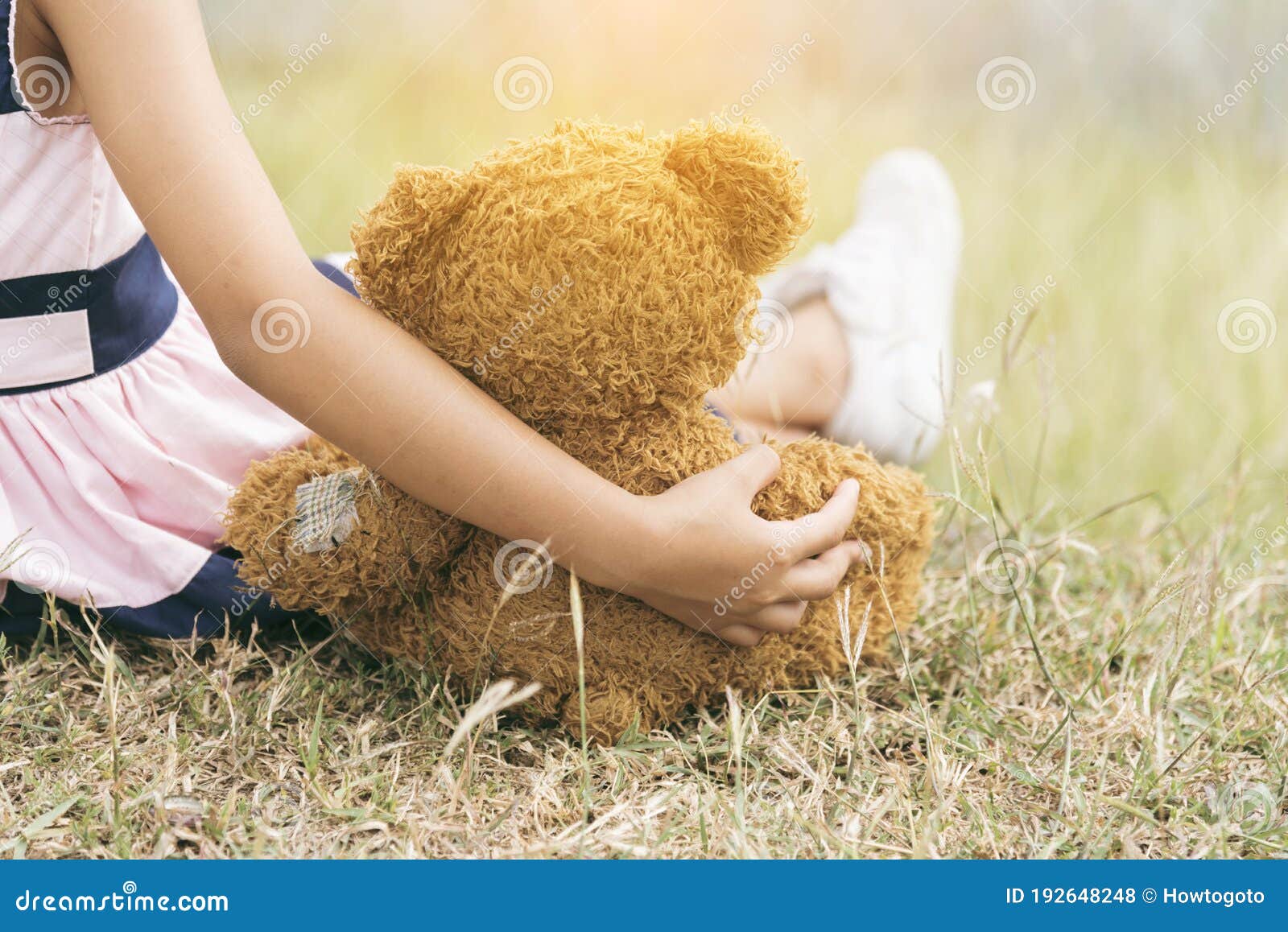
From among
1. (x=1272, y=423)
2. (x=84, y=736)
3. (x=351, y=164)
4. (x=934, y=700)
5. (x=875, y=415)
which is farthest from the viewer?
(x=351, y=164)

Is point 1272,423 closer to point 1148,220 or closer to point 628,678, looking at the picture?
point 1148,220

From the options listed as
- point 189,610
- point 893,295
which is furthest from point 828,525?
point 893,295

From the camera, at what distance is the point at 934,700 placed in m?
1.15

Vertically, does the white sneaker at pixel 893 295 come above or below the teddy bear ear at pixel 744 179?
above

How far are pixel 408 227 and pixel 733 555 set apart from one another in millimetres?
365

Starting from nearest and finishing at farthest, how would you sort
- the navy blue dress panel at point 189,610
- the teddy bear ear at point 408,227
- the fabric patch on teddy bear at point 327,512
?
1. the teddy bear ear at point 408,227
2. the fabric patch on teddy bear at point 327,512
3. the navy blue dress panel at point 189,610

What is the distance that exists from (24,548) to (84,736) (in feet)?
0.66

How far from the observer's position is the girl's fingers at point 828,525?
96 centimetres

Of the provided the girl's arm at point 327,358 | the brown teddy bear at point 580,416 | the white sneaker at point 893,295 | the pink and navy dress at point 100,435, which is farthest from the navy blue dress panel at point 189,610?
the white sneaker at point 893,295

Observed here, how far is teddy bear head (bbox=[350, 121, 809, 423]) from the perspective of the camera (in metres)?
0.83

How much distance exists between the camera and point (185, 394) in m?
1.14

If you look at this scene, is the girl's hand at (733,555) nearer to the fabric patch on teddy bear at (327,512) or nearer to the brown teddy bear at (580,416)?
the brown teddy bear at (580,416)

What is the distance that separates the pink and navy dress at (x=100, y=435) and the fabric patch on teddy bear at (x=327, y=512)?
0.53ft

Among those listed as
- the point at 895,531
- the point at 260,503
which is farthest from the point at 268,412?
the point at 895,531
